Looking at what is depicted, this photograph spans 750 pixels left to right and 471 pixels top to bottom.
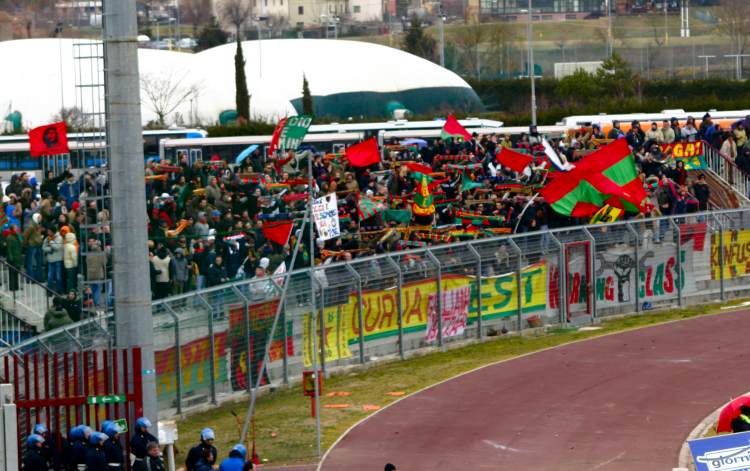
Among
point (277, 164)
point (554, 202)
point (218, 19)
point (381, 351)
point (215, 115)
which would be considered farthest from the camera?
point (218, 19)

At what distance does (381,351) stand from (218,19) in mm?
130291

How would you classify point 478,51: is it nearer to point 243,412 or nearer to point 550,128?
point 550,128

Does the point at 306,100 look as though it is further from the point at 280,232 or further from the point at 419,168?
the point at 280,232

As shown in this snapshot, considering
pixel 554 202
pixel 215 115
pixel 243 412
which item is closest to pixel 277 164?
pixel 554 202

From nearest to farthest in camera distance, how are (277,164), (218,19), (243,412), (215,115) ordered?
(243,412), (277,164), (215,115), (218,19)

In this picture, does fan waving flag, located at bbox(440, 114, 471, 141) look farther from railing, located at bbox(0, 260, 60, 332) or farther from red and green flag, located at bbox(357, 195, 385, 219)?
railing, located at bbox(0, 260, 60, 332)

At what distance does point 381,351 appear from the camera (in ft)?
94.2

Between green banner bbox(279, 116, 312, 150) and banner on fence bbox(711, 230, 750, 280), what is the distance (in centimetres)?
1025

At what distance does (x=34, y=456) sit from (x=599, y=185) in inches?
706

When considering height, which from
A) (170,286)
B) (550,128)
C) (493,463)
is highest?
(550,128)

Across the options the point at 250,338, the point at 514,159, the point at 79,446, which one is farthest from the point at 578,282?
the point at 79,446

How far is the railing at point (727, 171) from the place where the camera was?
133 feet

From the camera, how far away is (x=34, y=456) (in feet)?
57.4

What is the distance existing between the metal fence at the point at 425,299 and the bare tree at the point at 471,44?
80709mm
